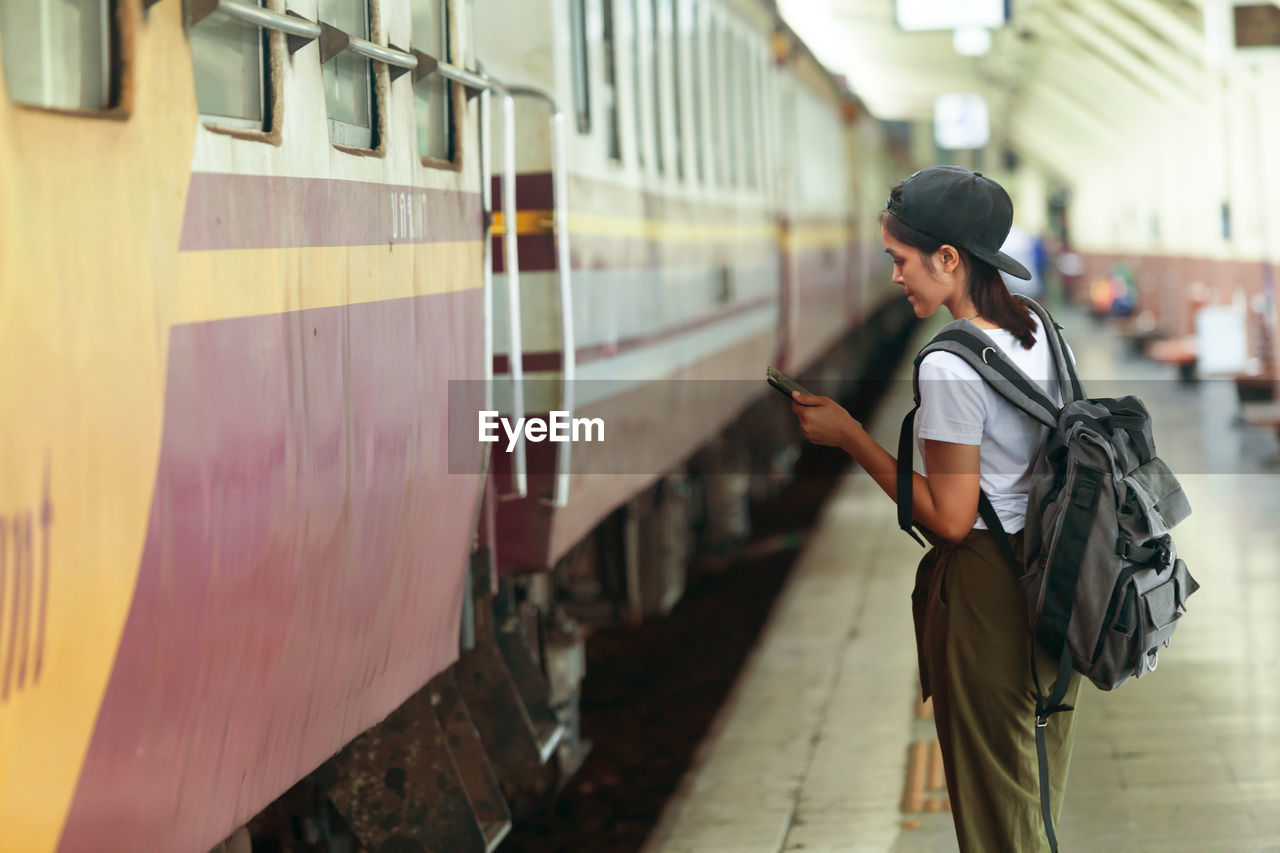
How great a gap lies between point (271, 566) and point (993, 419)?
1.36 meters

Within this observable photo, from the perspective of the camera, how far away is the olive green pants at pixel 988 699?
335 cm

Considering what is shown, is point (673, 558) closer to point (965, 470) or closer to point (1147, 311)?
point (965, 470)

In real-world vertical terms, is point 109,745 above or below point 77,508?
below

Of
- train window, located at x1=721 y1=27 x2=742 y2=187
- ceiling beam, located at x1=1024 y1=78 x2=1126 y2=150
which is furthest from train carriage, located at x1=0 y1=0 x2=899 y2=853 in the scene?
ceiling beam, located at x1=1024 y1=78 x2=1126 y2=150

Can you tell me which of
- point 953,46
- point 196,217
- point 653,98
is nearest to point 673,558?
point 653,98

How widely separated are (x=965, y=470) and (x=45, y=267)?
1.71m

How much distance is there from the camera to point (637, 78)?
696 centimetres

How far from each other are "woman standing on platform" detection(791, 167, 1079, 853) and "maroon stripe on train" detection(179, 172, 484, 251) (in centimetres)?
99

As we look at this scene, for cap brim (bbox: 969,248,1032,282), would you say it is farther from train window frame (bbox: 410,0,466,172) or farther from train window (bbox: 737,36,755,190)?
train window (bbox: 737,36,755,190)

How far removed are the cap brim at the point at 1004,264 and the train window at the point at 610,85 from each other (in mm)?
3059

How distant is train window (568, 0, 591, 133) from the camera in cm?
575

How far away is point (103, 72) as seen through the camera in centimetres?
259

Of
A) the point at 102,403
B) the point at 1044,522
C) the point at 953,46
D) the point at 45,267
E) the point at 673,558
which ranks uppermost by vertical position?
the point at 953,46

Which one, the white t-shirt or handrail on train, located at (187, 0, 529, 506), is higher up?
handrail on train, located at (187, 0, 529, 506)
